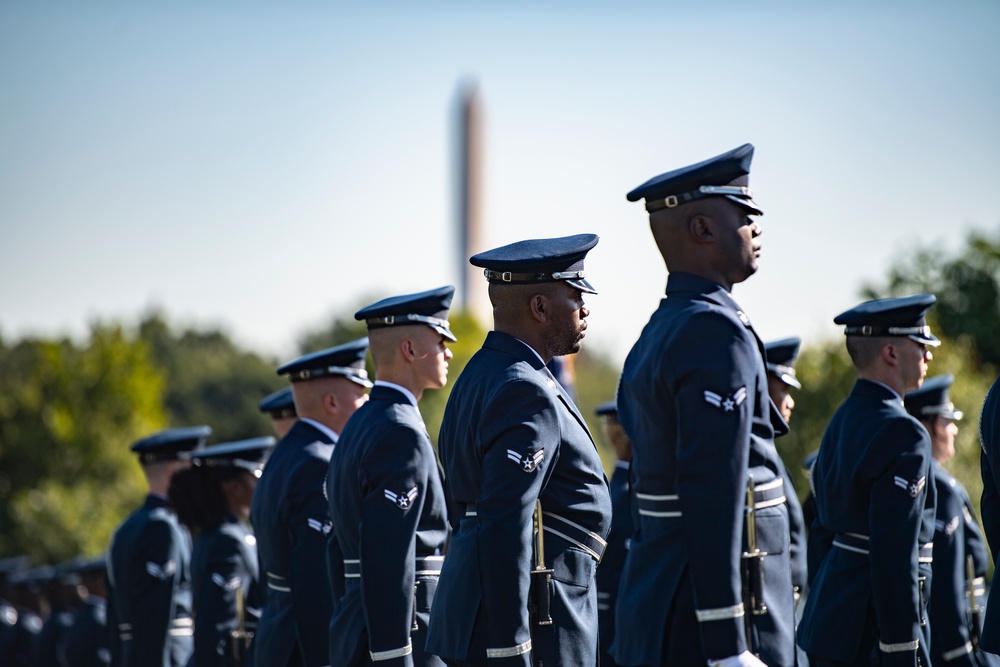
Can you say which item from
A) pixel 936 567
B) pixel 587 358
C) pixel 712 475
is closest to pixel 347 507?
pixel 712 475

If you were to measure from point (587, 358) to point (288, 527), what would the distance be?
8004 centimetres

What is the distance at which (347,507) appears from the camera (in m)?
5.93

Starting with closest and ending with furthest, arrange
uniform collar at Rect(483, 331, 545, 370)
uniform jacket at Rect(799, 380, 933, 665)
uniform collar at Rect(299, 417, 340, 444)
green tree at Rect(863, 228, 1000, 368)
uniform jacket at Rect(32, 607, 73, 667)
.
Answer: uniform collar at Rect(483, 331, 545, 370), uniform jacket at Rect(799, 380, 933, 665), uniform collar at Rect(299, 417, 340, 444), uniform jacket at Rect(32, 607, 73, 667), green tree at Rect(863, 228, 1000, 368)

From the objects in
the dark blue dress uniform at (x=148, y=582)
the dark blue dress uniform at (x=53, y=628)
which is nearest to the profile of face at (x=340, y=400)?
the dark blue dress uniform at (x=148, y=582)

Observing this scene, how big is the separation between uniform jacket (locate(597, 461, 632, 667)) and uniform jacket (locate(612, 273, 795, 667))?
4.58m

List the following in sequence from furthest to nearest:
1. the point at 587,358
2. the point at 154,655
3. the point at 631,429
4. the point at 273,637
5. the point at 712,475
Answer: the point at 587,358 → the point at 154,655 → the point at 273,637 → the point at 631,429 → the point at 712,475

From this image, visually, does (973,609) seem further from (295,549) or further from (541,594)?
(541,594)

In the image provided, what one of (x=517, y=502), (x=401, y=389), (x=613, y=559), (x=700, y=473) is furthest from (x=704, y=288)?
(x=613, y=559)

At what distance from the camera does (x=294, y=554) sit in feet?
22.5

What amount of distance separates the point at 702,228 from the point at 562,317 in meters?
0.86

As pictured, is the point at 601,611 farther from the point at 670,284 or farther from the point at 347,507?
the point at 670,284

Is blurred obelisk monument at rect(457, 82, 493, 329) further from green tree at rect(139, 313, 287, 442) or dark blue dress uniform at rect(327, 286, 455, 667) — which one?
dark blue dress uniform at rect(327, 286, 455, 667)

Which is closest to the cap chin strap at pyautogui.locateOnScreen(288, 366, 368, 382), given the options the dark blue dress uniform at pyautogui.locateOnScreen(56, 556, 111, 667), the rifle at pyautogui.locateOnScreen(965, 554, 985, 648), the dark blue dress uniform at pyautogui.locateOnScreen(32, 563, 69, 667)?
the rifle at pyautogui.locateOnScreen(965, 554, 985, 648)

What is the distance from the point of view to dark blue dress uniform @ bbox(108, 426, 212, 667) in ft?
29.0
